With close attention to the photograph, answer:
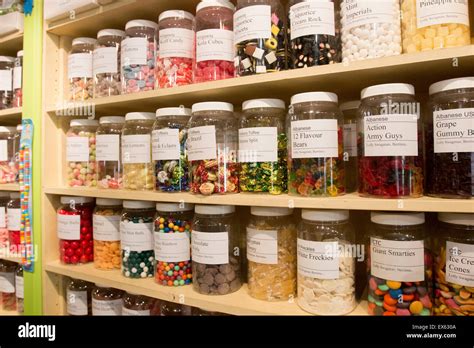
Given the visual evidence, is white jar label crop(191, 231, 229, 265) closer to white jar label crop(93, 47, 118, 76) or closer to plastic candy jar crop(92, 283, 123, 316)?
plastic candy jar crop(92, 283, 123, 316)

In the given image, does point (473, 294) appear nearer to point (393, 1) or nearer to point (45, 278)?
point (393, 1)

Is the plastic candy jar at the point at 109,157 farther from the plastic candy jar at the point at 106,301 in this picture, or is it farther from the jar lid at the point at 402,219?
the jar lid at the point at 402,219

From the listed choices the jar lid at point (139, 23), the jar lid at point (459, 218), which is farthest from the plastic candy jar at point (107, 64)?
the jar lid at point (459, 218)

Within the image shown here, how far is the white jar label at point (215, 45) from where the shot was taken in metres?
0.99

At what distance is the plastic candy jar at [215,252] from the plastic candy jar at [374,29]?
564mm

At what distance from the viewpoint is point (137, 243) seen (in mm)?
1124

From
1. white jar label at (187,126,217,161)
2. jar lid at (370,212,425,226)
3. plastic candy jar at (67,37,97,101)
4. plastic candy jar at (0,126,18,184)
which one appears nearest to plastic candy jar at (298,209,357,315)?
jar lid at (370,212,425,226)

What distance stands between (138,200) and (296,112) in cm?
60

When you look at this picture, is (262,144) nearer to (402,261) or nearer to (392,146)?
(392,146)

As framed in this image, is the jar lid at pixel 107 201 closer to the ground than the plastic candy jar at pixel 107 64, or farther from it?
closer to the ground

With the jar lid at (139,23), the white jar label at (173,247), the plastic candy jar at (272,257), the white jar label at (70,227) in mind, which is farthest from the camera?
the white jar label at (70,227)

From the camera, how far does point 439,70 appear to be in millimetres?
794
